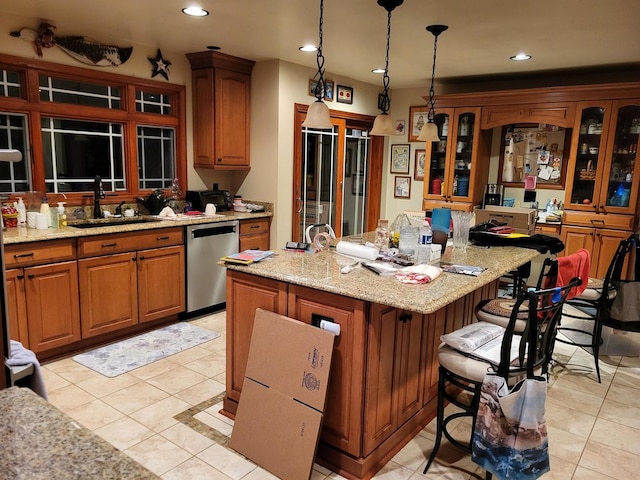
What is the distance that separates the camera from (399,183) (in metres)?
6.50

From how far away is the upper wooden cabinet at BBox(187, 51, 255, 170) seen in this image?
466 cm

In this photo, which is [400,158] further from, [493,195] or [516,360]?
[516,360]

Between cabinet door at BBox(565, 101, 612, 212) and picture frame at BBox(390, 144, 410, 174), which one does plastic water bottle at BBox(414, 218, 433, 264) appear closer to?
cabinet door at BBox(565, 101, 612, 212)

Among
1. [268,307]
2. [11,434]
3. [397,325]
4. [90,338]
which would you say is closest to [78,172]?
[90,338]

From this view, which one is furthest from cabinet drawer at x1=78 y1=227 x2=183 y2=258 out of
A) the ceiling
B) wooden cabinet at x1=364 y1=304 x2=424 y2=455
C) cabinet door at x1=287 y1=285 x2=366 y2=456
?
wooden cabinet at x1=364 y1=304 x2=424 y2=455

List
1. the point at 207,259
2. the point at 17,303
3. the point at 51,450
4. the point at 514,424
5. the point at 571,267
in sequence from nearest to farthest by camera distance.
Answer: the point at 51,450 → the point at 514,424 → the point at 571,267 → the point at 17,303 → the point at 207,259

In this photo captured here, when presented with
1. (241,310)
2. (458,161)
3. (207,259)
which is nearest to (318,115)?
(241,310)

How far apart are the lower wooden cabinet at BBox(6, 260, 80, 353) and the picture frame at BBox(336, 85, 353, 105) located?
3.50 metres

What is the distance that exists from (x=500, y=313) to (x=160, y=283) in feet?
9.31

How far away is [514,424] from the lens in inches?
75.1

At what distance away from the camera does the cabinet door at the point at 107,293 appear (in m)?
3.59

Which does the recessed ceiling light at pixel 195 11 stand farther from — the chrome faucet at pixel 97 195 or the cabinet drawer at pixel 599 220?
the cabinet drawer at pixel 599 220

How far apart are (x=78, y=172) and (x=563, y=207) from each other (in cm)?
498

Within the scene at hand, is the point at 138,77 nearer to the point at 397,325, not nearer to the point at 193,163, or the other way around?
the point at 193,163
